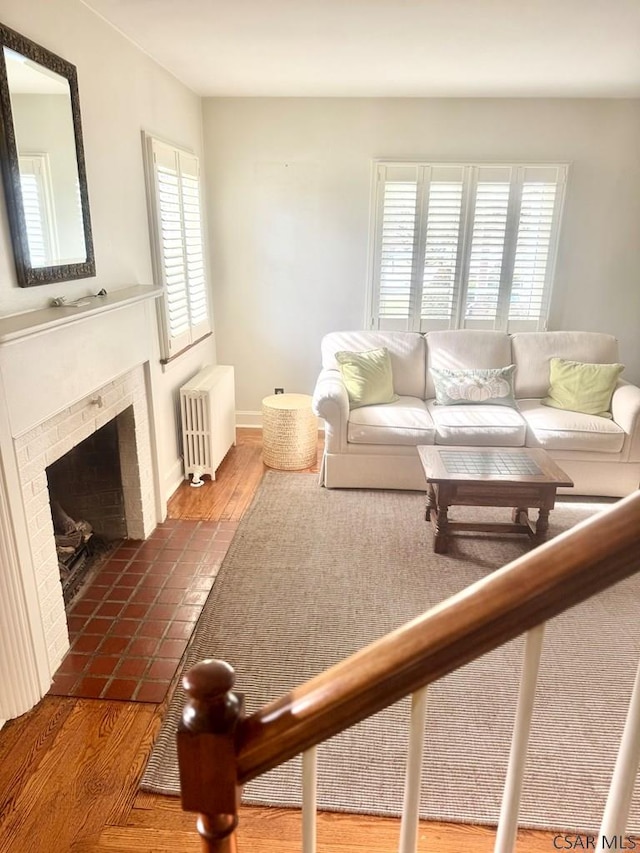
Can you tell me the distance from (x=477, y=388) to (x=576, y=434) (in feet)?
2.33

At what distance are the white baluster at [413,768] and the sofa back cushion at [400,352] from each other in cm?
363

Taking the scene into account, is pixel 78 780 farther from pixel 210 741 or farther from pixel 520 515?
pixel 520 515

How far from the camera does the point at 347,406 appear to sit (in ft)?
12.3

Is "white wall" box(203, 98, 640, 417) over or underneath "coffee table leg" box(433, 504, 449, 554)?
over

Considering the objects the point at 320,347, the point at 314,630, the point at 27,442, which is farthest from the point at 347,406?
the point at 27,442

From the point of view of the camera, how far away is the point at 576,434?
11.9ft

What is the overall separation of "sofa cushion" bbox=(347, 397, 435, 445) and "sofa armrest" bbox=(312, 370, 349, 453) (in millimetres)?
56

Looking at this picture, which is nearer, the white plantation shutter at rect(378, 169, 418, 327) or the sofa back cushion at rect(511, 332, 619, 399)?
the sofa back cushion at rect(511, 332, 619, 399)

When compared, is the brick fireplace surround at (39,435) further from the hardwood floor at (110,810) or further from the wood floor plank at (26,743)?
the hardwood floor at (110,810)

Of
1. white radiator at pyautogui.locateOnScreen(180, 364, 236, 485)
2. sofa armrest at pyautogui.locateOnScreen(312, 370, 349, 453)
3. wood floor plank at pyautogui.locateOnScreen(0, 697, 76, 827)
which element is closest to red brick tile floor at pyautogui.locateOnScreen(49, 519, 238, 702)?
wood floor plank at pyautogui.locateOnScreen(0, 697, 76, 827)

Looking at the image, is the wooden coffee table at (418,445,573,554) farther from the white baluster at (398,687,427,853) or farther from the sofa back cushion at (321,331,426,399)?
the white baluster at (398,687,427,853)

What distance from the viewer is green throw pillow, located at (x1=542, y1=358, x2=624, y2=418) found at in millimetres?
3854

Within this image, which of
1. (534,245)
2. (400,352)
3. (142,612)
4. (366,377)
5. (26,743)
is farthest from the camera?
(534,245)

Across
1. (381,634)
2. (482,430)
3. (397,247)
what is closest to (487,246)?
(397,247)
